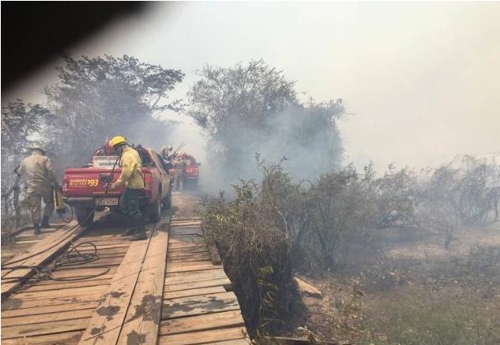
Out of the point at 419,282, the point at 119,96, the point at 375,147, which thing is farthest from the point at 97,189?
the point at 375,147

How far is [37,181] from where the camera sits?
737 centimetres

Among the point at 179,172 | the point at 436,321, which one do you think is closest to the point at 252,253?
the point at 436,321

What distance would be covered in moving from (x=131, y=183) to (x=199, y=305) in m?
3.36

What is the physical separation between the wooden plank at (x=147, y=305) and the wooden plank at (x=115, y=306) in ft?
0.18

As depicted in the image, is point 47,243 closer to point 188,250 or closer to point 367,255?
point 188,250

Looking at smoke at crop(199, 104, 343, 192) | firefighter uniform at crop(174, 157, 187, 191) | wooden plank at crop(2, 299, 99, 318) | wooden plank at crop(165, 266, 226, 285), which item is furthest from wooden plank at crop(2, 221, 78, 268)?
smoke at crop(199, 104, 343, 192)

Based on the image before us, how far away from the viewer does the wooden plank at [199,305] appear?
3.34m

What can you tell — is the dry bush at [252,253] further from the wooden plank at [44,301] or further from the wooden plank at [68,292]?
the wooden plank at [44,301]

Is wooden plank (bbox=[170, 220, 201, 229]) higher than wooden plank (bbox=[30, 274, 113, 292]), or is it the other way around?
wooden plank (bbox=[170, 220, 201, 229])

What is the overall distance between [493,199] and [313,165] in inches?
353

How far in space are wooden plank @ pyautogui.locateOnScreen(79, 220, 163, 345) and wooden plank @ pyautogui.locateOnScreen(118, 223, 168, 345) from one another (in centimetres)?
6

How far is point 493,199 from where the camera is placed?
541 inches

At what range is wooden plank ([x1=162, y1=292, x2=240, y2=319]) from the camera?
11.0 ft

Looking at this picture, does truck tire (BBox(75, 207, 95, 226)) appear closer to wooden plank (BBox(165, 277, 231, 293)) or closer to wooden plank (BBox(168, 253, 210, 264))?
wooden plank (BBox(168, 253, 210, 264))
